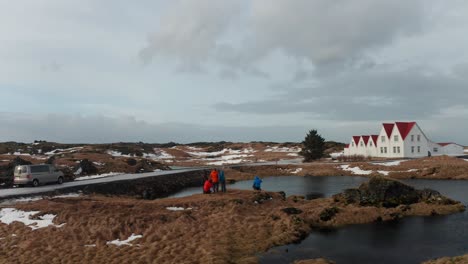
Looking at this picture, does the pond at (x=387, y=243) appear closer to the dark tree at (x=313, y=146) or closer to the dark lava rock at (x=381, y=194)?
the dark lava rock at (x=381, y=194)

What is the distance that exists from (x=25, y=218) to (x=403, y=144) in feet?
251

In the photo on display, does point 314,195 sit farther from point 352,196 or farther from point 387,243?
point 387,243

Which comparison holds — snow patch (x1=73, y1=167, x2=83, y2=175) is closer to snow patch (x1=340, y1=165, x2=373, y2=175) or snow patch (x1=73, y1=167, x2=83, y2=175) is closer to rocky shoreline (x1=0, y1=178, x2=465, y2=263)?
rocky shoreline (x1=0, y1=178, x2=465, y2=263)

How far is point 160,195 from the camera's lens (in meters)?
46.1

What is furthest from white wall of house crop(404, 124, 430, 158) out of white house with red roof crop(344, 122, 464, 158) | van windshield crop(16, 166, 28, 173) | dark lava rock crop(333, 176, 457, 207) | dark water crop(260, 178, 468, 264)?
van windshield crop(16, 166, 28, 173)

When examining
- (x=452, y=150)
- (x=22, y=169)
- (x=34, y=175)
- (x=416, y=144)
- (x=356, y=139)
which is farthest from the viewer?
(x=356, y=139)

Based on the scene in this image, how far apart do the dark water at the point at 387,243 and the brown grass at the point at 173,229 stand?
4.08 ft

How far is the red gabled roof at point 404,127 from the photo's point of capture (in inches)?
3282

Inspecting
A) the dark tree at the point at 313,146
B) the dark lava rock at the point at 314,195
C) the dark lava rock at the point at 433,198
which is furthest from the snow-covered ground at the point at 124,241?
the dark tree at the point at 313,146

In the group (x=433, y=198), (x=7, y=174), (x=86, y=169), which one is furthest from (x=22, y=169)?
(x=433, y=198)

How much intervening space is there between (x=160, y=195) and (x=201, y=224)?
22.9 meters

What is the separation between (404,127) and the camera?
280 feet

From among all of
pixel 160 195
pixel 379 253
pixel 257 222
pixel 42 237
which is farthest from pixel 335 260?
pixel 160 195

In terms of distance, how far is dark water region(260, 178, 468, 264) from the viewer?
62.7 ft
